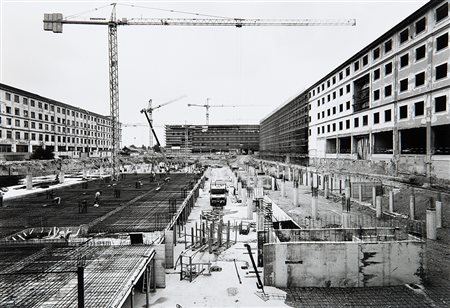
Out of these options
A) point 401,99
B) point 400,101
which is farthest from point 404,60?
point 400,101

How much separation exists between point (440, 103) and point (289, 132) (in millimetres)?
47334

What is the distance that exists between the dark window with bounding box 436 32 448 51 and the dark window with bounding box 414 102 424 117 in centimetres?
475

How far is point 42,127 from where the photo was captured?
208 ft

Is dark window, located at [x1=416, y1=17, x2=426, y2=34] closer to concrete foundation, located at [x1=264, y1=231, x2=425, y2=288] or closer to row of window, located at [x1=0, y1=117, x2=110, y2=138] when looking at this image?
concrete foundation, located at [x1=264, y1=231, x2=425, y2=288]

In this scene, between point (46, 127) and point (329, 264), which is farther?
point (46, 127)

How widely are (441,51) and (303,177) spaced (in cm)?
2726

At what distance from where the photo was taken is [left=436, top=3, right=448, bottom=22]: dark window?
24.5 m

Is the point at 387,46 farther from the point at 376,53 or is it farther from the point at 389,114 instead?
the point at 389,114

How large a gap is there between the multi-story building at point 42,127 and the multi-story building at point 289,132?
166ft

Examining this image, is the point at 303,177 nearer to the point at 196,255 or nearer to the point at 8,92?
the point at 196,255

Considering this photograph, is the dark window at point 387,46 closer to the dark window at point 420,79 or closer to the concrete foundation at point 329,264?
the dark window at point 420,79

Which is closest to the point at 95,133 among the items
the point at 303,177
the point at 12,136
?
the point at 12,136

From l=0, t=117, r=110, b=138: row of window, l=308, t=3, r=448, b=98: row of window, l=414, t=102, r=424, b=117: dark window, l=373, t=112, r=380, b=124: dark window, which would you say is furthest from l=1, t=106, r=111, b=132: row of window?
l=414, t=102, r=424, b=117: dark window

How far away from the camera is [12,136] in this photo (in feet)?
175
